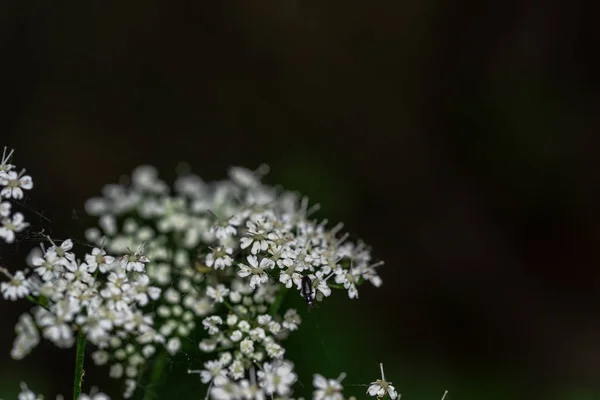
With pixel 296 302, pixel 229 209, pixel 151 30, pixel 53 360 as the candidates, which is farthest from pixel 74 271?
pixel 151 30

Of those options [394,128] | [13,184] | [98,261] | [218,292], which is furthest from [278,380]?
[394,128]

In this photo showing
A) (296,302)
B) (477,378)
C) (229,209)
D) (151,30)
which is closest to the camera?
(229,209)

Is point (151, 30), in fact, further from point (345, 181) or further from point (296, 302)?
point (296, 302)

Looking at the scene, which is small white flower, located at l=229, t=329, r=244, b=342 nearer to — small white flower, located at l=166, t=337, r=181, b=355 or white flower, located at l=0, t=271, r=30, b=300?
small white flower, located at l=166, t=337, r=181, b=355

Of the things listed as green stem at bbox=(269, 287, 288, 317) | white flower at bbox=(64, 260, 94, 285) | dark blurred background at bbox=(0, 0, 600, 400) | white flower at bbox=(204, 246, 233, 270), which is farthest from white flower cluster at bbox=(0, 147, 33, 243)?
dark blurred background at bbox=(0, 0, 600, 400)

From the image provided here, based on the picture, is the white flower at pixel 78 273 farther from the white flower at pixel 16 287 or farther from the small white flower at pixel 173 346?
the small white flower at pixel 173 346

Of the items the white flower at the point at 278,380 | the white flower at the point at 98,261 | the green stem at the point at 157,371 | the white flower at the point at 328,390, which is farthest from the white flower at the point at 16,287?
the white flower at the point at 328,390
